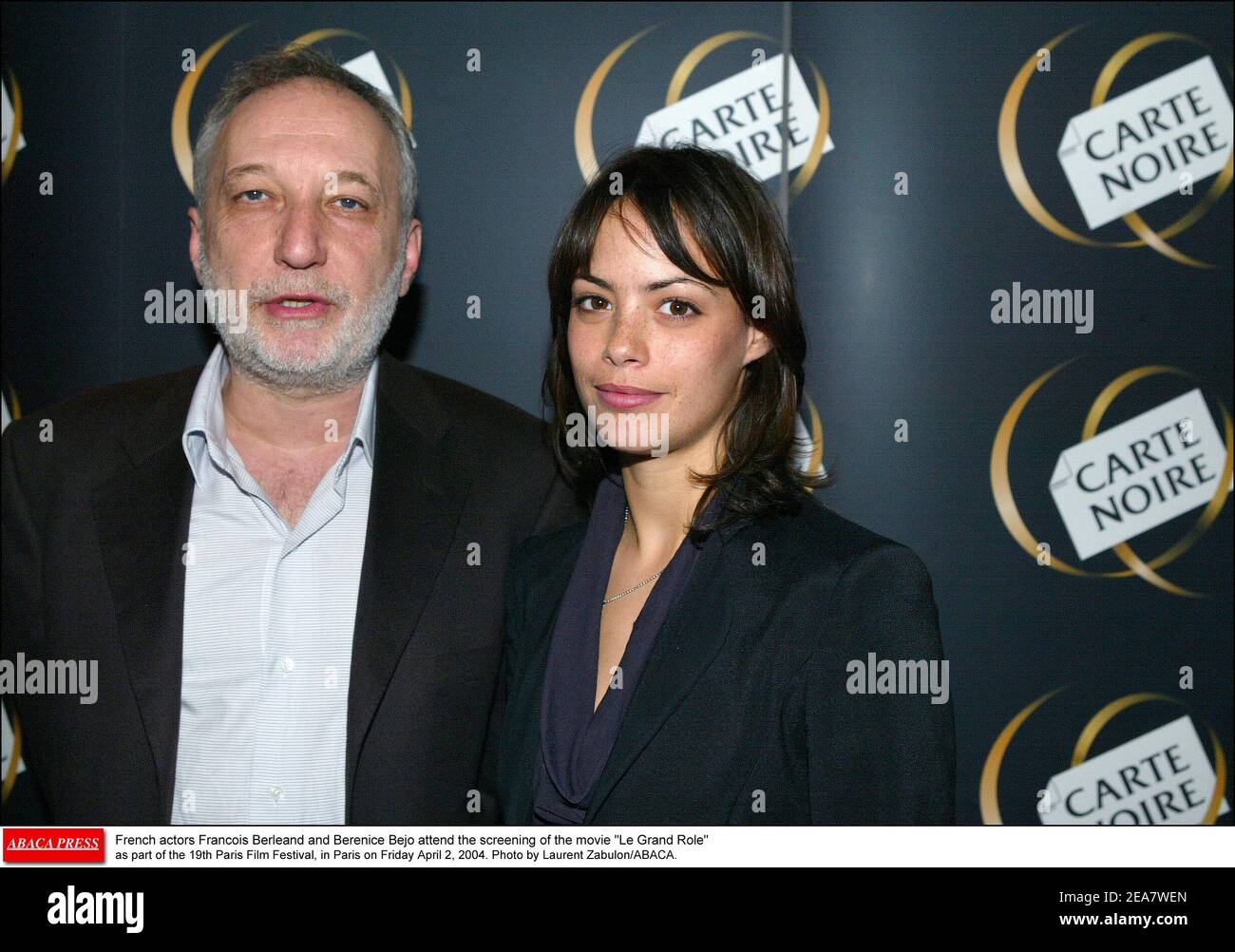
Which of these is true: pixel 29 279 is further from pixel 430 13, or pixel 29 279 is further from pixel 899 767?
pixel 899 767

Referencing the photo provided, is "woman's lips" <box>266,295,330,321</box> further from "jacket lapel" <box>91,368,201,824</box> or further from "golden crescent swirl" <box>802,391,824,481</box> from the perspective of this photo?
"golden crescent swirl" <box>802,391,824,481</box>

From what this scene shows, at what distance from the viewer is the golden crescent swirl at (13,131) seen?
2674mm

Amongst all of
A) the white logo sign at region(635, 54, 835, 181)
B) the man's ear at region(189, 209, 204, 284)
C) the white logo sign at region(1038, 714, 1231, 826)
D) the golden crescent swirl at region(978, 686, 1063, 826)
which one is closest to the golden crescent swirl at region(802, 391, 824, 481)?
the white logo sign at region(635, 54, 835, 181)

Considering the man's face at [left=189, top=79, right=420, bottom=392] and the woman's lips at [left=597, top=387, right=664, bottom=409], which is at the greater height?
the man's face at [left=189, top=79, right=420, bottom=392]

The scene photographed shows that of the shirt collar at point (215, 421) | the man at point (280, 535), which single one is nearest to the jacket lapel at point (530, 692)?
the man at point (280, 535)

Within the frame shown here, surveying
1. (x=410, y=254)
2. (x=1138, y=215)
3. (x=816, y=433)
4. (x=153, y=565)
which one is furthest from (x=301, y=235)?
(x=1138, y=215)

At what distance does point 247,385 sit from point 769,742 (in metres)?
1.28

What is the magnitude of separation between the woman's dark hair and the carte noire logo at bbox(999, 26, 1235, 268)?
1.18 metres

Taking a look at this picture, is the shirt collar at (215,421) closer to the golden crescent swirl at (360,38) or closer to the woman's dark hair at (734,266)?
the woman's dark hair at (734,266)

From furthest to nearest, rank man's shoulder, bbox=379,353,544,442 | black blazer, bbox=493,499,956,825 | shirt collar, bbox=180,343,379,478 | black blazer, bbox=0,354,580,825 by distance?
man's shoulder, bbox=379,353,544,442 → shirt collar, bbox=180,343,379,478 → black blazer, bbox=0,354,580,825 → black blazer, bbox=493,499,956,825

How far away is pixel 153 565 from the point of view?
1.99 meters

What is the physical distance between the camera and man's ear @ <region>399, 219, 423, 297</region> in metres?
2.23

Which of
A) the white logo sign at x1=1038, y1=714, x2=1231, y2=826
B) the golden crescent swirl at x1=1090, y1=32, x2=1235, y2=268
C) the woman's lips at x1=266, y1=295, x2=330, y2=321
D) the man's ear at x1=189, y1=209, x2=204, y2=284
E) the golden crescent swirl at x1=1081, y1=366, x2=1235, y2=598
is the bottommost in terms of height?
the white logo sign at x1=1038, y1=714, x2=1231, y2=826

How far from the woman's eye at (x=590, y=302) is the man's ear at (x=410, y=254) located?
530mm
